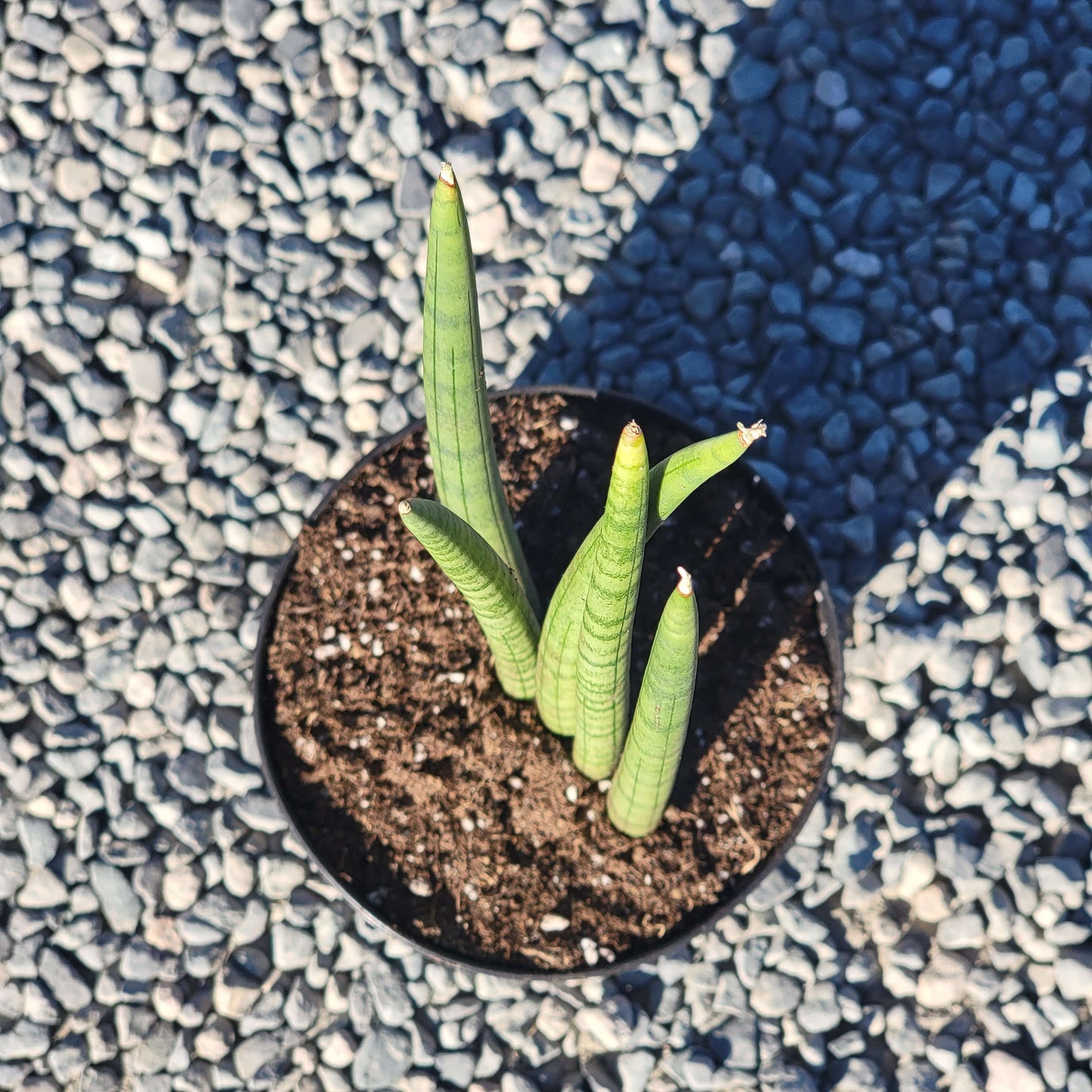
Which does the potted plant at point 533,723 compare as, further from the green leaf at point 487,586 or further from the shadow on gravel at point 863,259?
the shadow on gravel at point 863,259

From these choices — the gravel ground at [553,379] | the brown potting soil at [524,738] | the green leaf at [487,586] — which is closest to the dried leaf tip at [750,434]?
the green leaf at [487,586]

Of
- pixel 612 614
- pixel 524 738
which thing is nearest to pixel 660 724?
pixel 612 614

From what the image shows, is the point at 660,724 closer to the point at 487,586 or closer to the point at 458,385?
the point at 487,586

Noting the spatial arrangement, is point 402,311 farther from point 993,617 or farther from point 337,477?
point 993,617

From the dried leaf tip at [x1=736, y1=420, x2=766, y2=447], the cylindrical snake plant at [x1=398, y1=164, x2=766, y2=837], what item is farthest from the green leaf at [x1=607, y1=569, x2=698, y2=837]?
the dried leaf tip at [x1=736, y1=420, x2=766, y2=447]

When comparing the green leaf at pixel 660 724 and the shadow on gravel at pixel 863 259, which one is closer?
the green leaf at pixel 660 724

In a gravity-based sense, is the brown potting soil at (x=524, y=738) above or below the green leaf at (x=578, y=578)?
below
